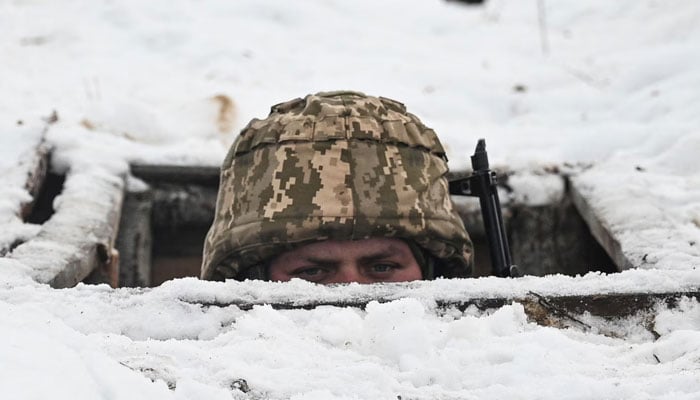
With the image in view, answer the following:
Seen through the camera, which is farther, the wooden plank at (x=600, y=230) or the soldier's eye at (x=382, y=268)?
the wooden plank at (x=600, y=230)

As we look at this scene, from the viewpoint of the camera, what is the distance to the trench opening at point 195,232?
12.4 ft

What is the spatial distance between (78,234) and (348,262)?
1089 mm

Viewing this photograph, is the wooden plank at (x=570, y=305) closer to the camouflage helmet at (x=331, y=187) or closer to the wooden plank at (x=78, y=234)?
the camouflage helmet at (x=331, y=187)

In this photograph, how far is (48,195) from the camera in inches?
148

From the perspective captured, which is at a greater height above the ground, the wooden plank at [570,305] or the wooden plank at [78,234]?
the wooden plank at [78,234]

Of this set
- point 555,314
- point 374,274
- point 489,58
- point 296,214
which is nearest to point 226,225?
point 296,214

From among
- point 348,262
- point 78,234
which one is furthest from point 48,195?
point 348,262

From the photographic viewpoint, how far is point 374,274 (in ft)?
8.40

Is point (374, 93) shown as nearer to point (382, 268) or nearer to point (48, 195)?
point (48, 195)

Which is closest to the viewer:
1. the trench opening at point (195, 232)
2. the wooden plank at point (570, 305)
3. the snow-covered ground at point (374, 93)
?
the snow-covered ground at point (374, 93)

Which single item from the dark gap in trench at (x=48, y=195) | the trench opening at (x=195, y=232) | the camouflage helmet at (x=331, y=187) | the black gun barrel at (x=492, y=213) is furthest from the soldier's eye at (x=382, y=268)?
the dark gap in trench at (x=48, y=195)

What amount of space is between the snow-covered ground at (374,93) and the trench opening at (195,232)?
0.51ft

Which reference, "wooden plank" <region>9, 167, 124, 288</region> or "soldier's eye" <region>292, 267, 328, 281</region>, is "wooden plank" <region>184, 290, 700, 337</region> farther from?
"wooden plank" <region>9, 167, 124, 288</region>

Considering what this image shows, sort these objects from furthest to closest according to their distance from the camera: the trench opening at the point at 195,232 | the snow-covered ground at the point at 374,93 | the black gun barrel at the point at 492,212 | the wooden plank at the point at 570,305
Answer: the trench opening at the point at 195,232
the black gun barrel at the point at 492,212
the wooden plank at the point at 570,305
the snow-covered ground at the point at 374,93
